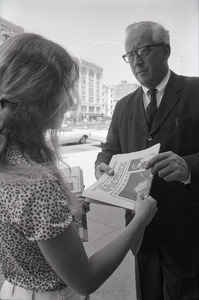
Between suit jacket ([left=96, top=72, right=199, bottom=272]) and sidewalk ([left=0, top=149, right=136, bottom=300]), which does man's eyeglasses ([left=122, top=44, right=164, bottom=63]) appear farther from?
sidewalk ([left=0, top=149, right=136, bottom=300])

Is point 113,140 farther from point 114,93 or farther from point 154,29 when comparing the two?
point 154,29

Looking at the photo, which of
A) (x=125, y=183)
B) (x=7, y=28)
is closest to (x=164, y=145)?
(x=125, y=183)

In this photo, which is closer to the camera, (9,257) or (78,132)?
(9,257)

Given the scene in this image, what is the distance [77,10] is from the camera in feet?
4.47

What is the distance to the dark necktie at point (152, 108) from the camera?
107 cm

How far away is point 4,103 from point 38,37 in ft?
0.54

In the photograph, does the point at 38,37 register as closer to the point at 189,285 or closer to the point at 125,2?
the point at 125,2

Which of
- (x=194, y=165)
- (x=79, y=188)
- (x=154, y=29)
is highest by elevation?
(x=154, y=29)

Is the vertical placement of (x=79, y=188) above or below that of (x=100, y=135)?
below

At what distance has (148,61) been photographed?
1.11 m

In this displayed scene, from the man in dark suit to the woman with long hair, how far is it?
41cm

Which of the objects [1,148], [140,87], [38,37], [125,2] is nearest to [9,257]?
[1,148]

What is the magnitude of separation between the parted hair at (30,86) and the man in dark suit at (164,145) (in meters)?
0.43

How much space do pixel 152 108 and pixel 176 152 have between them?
209mm
